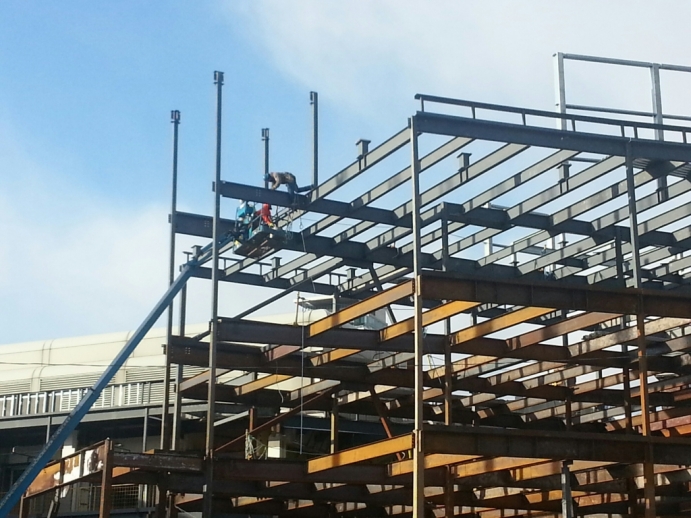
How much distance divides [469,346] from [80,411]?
10644 mm

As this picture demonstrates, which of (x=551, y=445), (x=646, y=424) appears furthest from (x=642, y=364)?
(x=551, y=445)

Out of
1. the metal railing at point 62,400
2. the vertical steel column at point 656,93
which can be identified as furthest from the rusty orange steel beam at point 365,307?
the metal railing at point 62,400

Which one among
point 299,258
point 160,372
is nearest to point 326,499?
point 299,258

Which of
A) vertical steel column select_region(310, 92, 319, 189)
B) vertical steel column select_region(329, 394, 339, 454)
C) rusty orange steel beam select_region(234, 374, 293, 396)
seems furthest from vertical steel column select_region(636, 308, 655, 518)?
rusty orange steel beam select_region(234, 374, 293, 396)

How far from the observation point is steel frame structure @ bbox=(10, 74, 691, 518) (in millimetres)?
24344

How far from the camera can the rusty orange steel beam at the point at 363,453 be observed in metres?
23.3

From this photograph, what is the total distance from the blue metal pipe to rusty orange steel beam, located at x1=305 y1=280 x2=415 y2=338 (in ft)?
21.7

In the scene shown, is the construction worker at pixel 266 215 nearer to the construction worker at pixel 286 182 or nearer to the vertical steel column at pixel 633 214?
the construction worker at pixel 286 182

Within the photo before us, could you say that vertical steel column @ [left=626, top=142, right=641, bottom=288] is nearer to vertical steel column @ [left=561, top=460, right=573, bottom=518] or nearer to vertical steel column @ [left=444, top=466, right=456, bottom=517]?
vertical steel column @ [left=561, top=460, right=573, bottom=518]

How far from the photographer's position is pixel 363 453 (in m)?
24.9

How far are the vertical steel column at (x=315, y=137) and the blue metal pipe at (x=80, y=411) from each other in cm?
468

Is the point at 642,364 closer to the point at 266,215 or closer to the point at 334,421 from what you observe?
the point at 334,421

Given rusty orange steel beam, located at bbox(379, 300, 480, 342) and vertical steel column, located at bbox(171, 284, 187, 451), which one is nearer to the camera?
rusty orange steel beam, located at bbox(379, 300, 480, 342)

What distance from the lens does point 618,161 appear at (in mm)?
25922
